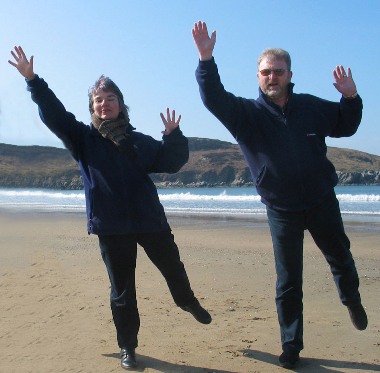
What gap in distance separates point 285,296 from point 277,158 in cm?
95

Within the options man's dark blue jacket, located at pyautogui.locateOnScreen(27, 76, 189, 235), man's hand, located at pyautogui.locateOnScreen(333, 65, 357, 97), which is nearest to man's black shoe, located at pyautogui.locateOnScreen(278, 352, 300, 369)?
man's dark blue jacket, located at pyautogui.locateOnScreen(27, 76, 189, 235)

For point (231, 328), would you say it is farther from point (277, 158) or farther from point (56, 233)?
point (56, 233)

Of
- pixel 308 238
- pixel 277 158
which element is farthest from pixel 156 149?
pixel 308 238

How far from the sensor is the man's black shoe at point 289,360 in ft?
11.9

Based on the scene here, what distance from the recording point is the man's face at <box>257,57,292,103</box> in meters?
3.72

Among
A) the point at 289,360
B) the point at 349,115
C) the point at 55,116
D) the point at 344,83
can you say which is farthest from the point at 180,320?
the point at 344,83

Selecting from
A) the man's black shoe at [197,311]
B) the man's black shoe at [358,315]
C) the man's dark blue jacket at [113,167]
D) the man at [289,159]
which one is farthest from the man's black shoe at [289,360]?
the man's dark blue jacket at [113,167]

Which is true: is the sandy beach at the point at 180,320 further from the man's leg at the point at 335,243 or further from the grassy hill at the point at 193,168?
the grassy hill at the point at 193,168

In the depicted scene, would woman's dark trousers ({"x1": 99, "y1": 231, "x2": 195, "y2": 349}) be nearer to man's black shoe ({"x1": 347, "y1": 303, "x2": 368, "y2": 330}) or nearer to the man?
the man

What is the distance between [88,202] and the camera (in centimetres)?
395

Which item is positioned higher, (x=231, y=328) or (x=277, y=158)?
(x=277, y=158)

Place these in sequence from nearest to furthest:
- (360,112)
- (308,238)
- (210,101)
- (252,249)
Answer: (210,101) → (360,112) → (252,249) → (308,238)

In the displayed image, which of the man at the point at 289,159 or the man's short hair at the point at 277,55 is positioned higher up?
the man's short hair at the point at 277,55

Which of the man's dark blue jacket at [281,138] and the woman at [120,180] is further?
the woman at [120,180]
